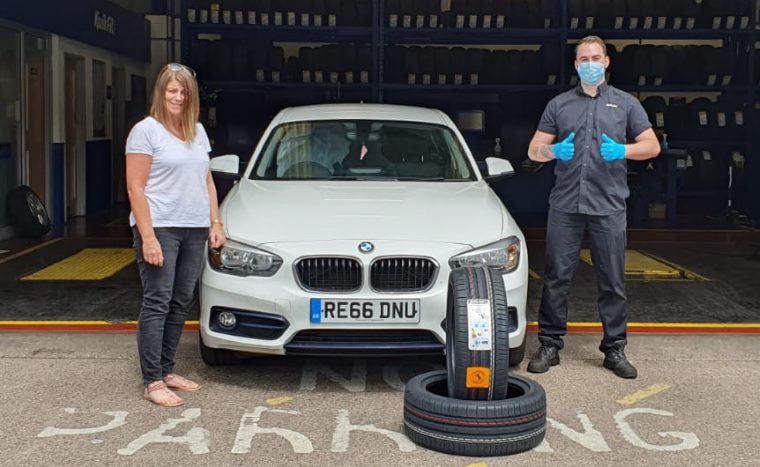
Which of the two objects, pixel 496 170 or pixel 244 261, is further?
pixel 496 170

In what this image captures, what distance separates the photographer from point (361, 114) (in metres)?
7.25

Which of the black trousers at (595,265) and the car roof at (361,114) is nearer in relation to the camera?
the black trousers at (595,265)

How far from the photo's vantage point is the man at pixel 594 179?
5.88 meters

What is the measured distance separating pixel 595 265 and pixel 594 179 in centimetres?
52

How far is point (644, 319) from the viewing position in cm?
764

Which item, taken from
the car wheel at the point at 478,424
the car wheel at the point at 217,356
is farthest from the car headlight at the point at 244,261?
the car wheel at the point at 478,424

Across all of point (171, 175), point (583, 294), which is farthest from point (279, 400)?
point (583, 294)

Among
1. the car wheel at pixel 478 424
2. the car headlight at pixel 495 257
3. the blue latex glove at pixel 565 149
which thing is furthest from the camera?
the blue latex glove at pixel 565 149

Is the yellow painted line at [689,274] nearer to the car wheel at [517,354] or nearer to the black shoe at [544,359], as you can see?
the black shoe at [544,359]

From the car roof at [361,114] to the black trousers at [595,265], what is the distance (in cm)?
146

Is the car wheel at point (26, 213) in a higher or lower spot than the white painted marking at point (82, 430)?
higher

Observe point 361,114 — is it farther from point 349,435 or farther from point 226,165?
point 349,435

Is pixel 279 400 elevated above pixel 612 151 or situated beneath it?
situated beneath

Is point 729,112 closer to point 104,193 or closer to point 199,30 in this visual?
point 199,30
